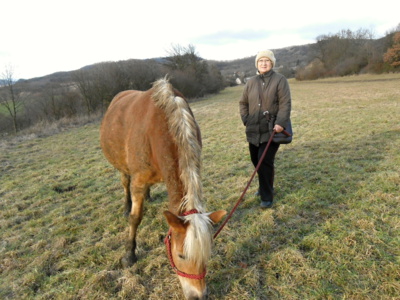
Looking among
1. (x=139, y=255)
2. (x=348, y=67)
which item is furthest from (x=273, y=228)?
(x=348, y=67)

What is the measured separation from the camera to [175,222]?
196 centimetres

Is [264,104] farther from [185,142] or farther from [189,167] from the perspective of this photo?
[189,167]

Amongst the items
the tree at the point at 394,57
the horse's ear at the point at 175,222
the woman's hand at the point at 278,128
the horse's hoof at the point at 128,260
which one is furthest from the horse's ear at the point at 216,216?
the tree at the point at 394,57

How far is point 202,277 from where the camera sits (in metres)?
2.07

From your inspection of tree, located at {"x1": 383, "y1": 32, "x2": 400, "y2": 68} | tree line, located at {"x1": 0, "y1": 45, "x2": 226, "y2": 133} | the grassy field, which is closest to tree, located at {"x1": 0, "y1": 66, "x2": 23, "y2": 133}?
tree line, located at {"x1": 0, "y1": 45, "x2": 226, "y2": 133}

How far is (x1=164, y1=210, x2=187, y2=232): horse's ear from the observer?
6.31ft

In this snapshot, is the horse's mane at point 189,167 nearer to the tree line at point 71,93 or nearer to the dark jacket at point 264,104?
the dark jacket at point 264,104

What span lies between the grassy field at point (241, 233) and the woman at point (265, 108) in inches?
29.4

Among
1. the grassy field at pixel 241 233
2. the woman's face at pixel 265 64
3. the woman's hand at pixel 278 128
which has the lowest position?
the grassy field at pixel 241 233

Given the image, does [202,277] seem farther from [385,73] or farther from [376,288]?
[385,73]

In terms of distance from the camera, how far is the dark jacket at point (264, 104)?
11.5ft

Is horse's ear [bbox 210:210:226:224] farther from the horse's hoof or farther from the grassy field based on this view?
the horse's hoof

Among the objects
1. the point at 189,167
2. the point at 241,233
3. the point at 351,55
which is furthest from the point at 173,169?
the point at 351,55

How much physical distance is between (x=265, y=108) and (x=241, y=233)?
1893 mm
